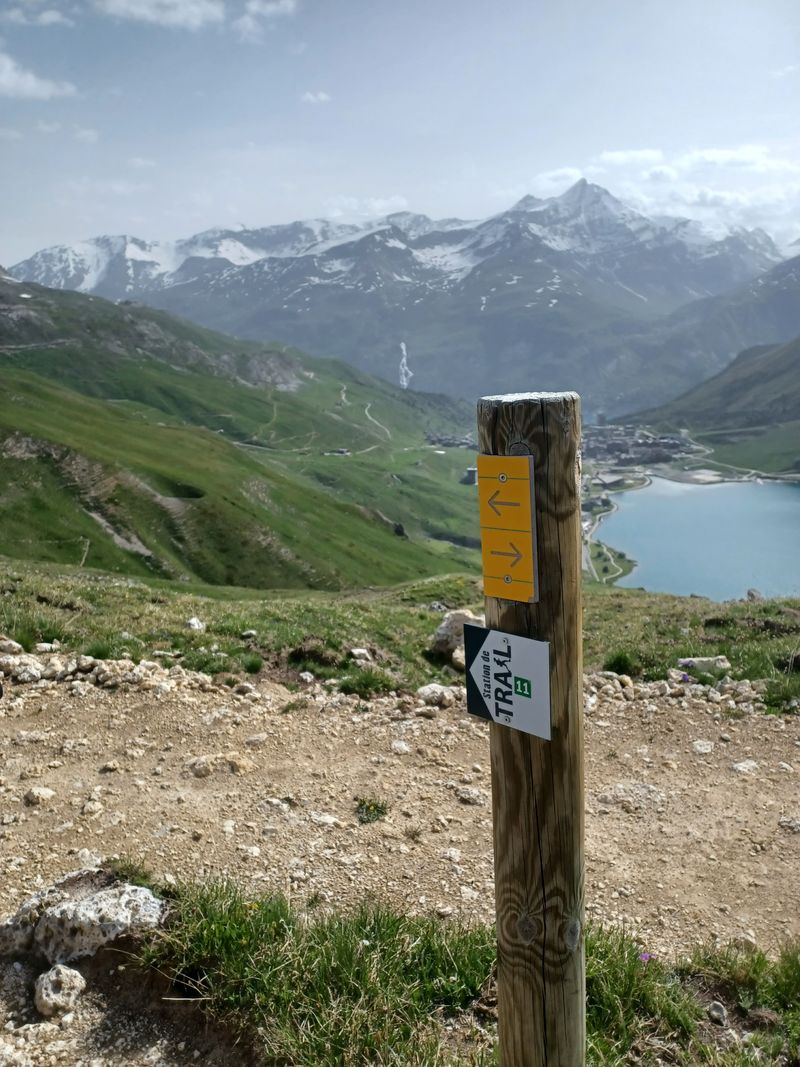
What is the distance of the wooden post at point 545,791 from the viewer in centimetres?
379

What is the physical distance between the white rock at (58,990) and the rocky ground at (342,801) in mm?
118

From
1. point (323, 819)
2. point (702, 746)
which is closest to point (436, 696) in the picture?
point (323, 819)

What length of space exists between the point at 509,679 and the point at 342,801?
19.3ft

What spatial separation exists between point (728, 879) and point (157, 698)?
8.29 meters

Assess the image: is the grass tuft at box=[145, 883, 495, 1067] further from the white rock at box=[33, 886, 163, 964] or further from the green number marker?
the green number marker

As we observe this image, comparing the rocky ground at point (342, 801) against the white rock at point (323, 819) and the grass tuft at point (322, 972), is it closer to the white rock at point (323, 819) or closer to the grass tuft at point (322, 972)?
the white rock at point (323, 819)

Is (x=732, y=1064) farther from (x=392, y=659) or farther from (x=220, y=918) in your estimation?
(x=392, y=659)

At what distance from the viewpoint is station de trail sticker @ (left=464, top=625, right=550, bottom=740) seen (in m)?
3.87

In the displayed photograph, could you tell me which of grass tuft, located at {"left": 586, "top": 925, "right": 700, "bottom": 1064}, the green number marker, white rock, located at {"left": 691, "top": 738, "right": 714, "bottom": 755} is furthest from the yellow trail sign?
white rock, located at {"left": 691, "top": 738, "right": 714, "bottom": 755}

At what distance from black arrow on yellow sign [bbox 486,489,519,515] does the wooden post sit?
115 mm

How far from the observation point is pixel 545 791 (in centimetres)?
399

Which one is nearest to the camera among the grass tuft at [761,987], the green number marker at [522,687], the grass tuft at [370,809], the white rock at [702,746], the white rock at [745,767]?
the green number marker at [522,687]

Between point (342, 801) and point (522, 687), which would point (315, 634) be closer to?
point (342, 801)

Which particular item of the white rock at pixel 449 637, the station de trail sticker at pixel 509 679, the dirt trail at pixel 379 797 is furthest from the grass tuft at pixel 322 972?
the white rock at pixel 449 637
